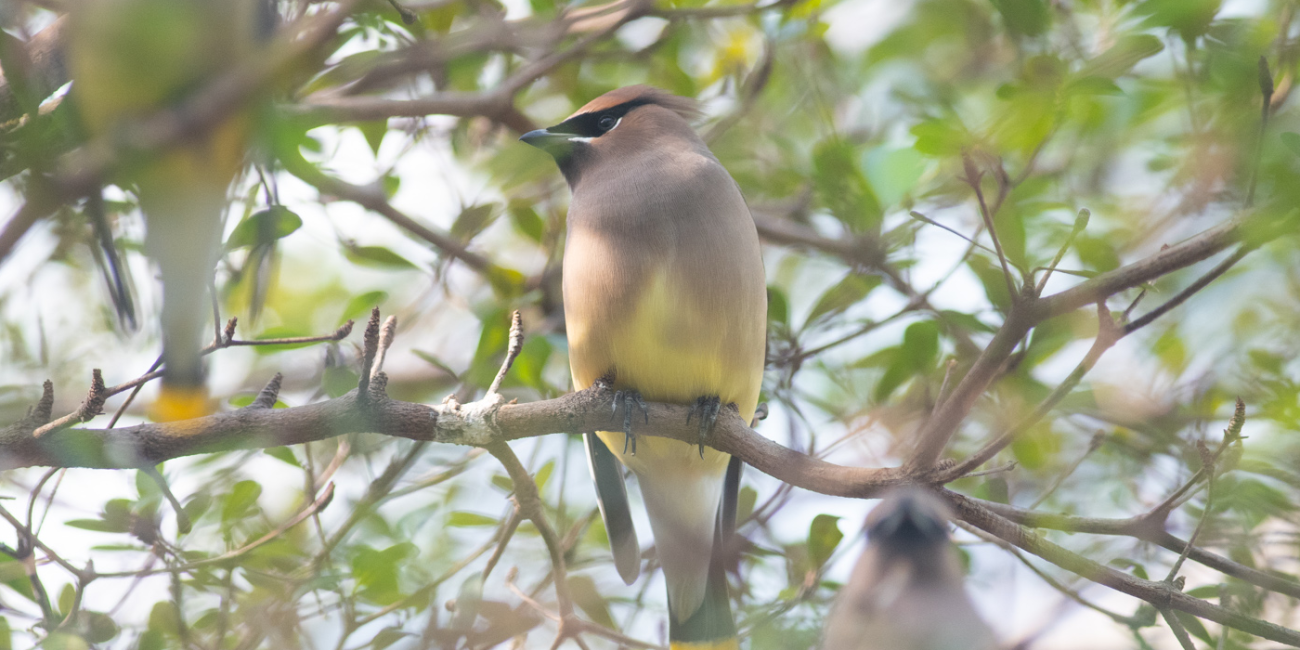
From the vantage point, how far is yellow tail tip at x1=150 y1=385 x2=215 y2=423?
8.55 feet

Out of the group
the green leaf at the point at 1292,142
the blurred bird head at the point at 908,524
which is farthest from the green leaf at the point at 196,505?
the green leaf at the point at 1292,142

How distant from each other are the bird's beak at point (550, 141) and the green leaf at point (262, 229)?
99 cm

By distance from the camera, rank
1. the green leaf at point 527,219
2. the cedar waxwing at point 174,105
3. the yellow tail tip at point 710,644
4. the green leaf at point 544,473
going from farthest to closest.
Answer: the green leaf at point 527,219 → the green leaf at point 544,473 → the yellow tail tip at point 710,644 → the cedar waxwing at point 174,105

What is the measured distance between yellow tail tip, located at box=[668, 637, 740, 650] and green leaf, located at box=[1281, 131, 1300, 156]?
2.12 meters

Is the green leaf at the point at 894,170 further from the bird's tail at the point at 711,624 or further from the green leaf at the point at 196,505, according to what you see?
the green leaf at the point at 196,505

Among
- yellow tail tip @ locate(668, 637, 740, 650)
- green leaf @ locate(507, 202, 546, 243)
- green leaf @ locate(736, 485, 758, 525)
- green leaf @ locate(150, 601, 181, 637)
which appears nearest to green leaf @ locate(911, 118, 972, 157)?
green leaf @ locate(736, 485, 758, 525)

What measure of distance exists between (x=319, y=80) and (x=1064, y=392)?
2.42m

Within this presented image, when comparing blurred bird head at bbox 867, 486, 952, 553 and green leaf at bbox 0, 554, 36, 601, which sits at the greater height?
blurred bird head at bbox 867, 486, 952, 553

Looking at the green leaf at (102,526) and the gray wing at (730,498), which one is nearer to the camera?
the green leaf at (102,526)

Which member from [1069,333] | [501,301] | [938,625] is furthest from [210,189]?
[1069,333]

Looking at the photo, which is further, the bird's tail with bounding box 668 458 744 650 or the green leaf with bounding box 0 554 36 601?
the bird's tail with bounding box 668 458 744 650

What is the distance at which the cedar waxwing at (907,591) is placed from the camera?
2219mm

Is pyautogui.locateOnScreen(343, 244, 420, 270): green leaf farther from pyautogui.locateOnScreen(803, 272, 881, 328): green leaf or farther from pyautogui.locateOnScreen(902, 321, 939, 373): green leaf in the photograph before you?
pyautogui.locateOnScreen(902, 321, 939, 373): green leaf

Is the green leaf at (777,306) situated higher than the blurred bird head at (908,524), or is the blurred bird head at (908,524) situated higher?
the green leaf at (777,306)
